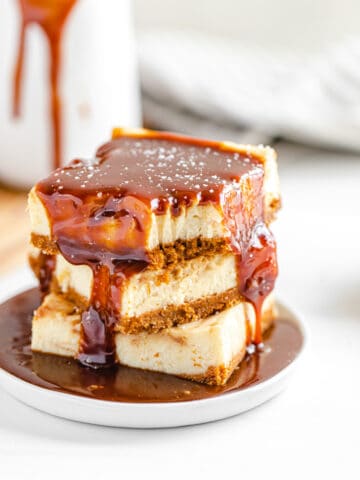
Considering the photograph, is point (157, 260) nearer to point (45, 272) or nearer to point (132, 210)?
point (132, 210)

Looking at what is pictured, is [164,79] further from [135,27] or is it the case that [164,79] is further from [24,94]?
[135,27]

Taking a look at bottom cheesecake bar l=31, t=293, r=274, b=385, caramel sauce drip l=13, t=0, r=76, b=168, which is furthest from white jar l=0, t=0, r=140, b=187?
bottom cheesecake bar l=31, t=293, r=274, b=385

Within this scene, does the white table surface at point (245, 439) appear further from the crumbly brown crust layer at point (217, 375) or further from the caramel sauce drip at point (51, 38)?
the caramel sauce drip at point (51, 38)

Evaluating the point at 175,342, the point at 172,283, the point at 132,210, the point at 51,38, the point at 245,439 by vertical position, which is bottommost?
the point at 245,439

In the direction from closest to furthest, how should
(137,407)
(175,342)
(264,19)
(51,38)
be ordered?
(137,407), (175,342), (51,38), (264,19)

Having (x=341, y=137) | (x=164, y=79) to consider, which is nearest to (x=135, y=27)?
(x=164, y=79)

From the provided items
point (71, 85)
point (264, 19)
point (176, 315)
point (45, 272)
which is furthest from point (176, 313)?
point (264, 19)

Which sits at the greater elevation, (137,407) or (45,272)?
(45,272)
